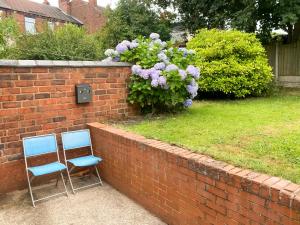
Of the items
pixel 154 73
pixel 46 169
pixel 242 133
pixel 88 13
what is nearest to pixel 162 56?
pixel 154 73

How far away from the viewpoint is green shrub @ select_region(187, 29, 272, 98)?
7820 millimetres

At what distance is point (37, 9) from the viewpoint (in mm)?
29016

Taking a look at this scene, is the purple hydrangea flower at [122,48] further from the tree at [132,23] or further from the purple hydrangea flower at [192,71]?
the tree at [132,23]

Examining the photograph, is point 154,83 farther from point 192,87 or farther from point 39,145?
point 39,145

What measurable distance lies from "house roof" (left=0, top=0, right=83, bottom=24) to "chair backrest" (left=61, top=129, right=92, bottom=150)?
23.6m

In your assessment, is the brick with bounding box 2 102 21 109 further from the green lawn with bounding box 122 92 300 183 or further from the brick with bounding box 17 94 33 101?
the green lawn with bounding box 122 92 300 183

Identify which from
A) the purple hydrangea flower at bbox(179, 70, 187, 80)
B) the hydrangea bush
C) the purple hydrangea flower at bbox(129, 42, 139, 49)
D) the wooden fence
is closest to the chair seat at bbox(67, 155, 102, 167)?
the hydrangea bush

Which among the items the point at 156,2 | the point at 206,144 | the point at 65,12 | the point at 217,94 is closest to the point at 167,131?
the point at 206,144

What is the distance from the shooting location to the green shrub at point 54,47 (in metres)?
7.41

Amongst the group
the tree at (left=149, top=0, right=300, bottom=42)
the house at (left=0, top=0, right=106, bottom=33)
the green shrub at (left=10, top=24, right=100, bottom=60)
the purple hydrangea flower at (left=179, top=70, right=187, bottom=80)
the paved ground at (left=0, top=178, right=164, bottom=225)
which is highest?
the house at (left=0, top=0, right=106, bottom=33)

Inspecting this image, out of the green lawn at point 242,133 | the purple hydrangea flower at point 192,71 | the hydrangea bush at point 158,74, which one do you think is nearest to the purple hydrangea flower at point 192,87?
the hydrangea bush at point 158,74

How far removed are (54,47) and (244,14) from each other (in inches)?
300

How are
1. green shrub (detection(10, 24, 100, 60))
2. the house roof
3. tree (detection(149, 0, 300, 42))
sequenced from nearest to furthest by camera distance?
green shrub (detection(10, 24, 100, 60)) < tree (detection(149, 0, 300, 42)) < the house roof

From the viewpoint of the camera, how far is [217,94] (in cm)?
853
